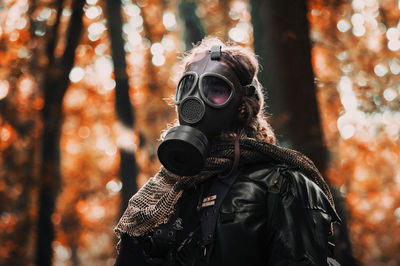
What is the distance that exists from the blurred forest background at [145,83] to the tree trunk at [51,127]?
0.06 feet

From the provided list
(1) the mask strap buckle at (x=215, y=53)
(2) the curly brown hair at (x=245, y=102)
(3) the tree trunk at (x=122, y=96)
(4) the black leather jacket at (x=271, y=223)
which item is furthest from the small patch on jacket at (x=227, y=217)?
(3) the tree trunk at (x=122, y=96)

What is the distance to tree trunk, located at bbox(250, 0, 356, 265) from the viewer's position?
4336mm

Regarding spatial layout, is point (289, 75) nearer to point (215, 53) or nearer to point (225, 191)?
point (215, 53)

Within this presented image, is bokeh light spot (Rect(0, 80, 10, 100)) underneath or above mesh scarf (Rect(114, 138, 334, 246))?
above

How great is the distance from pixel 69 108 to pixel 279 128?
43.2 ft

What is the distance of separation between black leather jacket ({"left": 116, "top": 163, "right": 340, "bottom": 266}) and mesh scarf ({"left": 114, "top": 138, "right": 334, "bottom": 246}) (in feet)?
0.28

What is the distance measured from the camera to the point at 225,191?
238 centimetres

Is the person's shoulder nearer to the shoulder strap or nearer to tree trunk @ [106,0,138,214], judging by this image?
the shoulder strap

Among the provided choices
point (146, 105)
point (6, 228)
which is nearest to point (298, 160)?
point (6, 228)

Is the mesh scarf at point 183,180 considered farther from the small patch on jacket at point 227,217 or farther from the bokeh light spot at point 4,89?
the bokeh light spot at point 4,89

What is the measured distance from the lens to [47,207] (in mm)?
9266

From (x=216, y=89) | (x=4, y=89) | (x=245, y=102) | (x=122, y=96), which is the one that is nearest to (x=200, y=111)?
(x=216, y=89)

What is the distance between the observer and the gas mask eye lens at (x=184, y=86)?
8.41ft

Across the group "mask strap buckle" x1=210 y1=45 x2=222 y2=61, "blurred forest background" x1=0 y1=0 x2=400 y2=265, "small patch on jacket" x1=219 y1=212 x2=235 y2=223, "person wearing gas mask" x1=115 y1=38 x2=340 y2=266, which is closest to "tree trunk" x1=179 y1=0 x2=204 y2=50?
"blurred forest background" x1=0 y1=0 x2=400 y2=265
